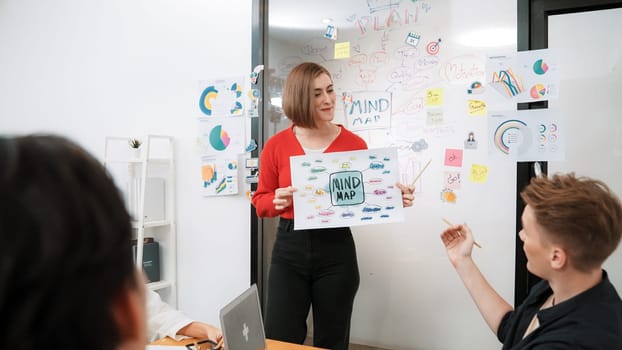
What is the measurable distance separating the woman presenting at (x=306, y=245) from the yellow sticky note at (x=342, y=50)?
521 millimetres

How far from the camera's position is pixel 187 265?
10.4ft

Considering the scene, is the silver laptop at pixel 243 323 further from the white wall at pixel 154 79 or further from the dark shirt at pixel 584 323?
the white wall at pixel 154 79

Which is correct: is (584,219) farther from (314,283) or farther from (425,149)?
(425,149)

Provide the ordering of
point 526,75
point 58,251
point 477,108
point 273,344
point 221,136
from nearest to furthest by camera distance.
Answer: point 58,251, point 273,344, point 526,75, point 477,108, point 221,136

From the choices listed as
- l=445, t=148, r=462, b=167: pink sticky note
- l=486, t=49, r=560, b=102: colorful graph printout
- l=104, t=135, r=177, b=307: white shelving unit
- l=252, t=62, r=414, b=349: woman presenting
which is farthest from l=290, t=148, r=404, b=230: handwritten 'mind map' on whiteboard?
l=104, t=135, r=177, b=307: white shelving unit

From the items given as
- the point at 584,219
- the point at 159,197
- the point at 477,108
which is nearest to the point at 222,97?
the point at 159,197

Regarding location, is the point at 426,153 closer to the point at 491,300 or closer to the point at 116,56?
the point at 491,300

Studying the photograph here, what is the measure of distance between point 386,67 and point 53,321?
239cm

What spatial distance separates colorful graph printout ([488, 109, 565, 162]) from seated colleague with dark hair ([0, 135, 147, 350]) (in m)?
2.20

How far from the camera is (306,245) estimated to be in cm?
205

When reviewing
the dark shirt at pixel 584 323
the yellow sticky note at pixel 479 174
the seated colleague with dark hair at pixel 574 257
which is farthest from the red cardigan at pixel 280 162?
the dark shirt at pixel 584 323

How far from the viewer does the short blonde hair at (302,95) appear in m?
2.15

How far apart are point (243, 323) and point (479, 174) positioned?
156cm

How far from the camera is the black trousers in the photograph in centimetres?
205
